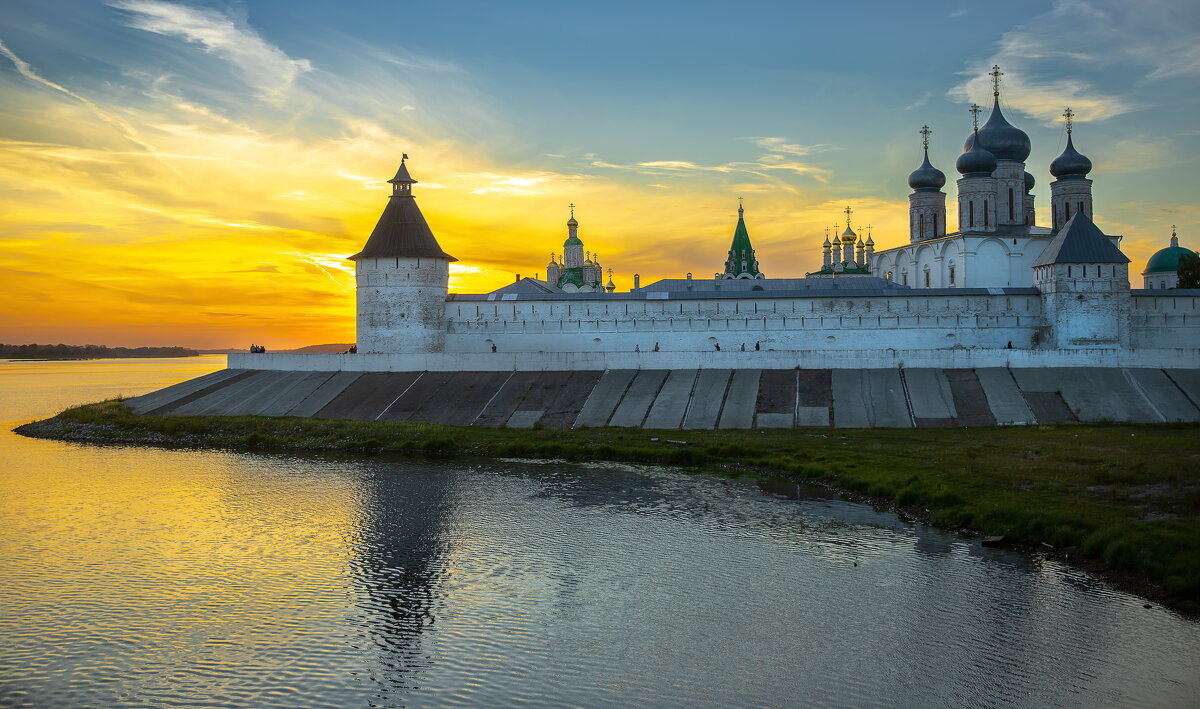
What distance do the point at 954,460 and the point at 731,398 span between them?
349 inches

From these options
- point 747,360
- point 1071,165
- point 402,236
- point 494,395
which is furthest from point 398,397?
point 1071,165

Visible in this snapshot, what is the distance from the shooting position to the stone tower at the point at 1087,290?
30.3 metres

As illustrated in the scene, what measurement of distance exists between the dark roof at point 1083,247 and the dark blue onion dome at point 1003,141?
26.5ft

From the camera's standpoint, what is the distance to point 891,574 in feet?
38.8

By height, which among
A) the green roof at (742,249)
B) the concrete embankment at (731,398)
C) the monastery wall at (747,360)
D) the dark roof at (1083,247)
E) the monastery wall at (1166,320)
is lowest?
the concrete embankment at (731,398)

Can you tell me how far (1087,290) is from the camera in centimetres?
3064

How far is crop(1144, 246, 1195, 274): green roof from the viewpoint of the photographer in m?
47.8

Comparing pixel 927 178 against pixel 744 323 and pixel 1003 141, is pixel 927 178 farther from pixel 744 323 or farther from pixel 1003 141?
pixel 744 323

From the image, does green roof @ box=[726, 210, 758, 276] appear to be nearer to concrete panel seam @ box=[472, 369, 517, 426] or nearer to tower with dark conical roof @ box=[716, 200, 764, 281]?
tower with dark conical roof @ box=[716, 200, 764, 281]

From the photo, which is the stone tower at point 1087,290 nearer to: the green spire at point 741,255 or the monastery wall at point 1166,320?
the monastery wall at point 1166,320

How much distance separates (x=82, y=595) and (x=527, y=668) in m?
6.12

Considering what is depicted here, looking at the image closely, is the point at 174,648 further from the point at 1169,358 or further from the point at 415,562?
the point at 1169,358

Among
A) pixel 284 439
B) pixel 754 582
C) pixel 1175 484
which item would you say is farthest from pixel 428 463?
pixel 1175 484

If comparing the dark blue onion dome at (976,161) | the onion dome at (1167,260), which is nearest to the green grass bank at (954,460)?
the dark blue onion dome at (976,161)
